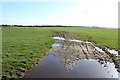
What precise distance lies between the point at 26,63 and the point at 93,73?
5993 mm

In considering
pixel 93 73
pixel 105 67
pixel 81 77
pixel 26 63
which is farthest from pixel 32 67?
pixel 105 67

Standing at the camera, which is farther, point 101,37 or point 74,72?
point 101,37

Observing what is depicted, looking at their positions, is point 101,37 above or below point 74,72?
above

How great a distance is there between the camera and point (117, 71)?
9961 millimetres

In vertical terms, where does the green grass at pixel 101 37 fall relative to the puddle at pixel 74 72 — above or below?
above

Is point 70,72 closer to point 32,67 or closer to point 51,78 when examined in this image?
point 51,78

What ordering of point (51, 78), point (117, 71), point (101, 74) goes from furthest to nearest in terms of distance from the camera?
1. point (117, 71)
2. point (101, 74)
3. point (51, 78)

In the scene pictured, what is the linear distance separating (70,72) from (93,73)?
1.85m

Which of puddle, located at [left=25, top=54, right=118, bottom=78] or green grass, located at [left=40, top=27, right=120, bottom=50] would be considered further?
green grass, located at [left=40, top=27, right=120, bottom=50]

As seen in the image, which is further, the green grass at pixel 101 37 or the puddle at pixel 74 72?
the green grass at pixel 101 37

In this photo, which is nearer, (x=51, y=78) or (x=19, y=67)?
(x=51, y=78)

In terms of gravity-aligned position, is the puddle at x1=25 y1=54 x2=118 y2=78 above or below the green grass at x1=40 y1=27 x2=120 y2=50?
below

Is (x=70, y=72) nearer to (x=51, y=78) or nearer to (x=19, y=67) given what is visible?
(x=51, y=78)

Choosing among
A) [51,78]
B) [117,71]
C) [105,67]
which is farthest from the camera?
[105,67]
